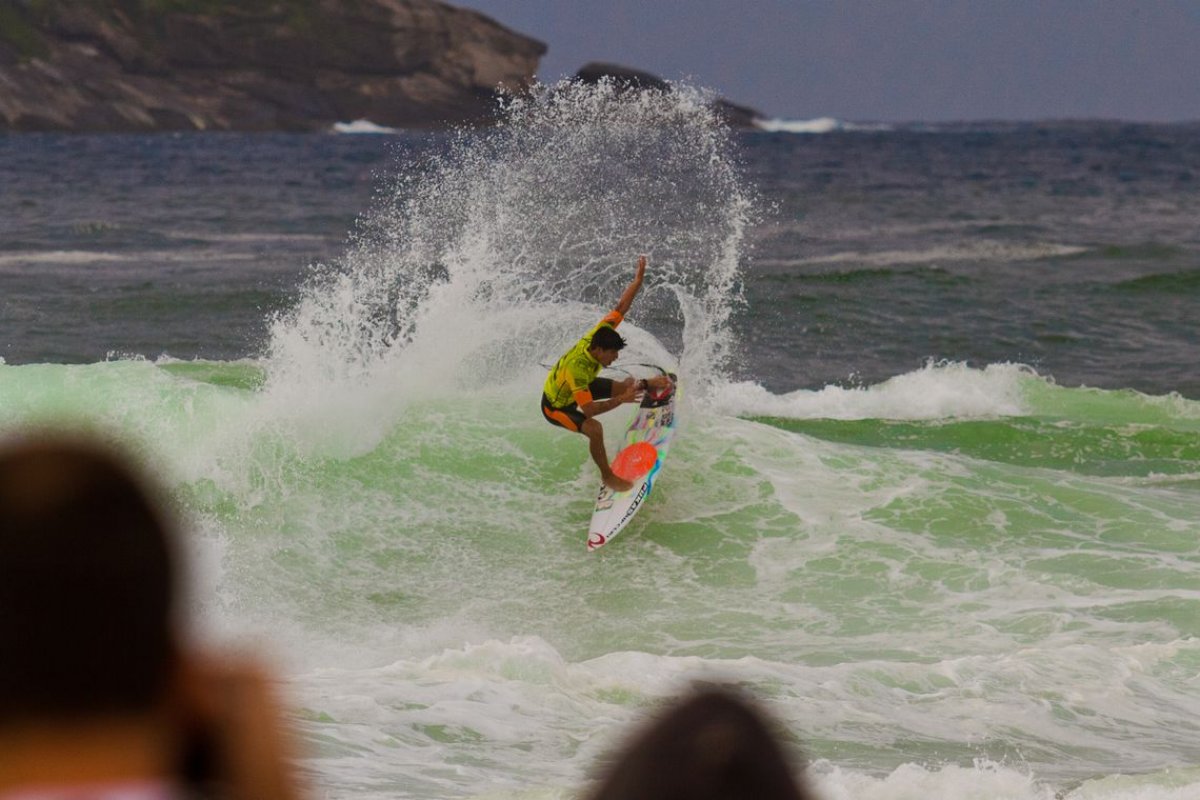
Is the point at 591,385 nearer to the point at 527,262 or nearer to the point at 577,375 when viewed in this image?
the point at 577,375

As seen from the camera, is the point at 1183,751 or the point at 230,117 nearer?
the point at 1183,751

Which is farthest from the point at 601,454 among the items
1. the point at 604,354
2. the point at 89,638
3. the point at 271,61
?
the point at 271,61

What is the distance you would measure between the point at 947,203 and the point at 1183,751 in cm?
3972

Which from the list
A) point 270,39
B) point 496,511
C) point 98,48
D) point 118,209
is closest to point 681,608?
point 496,511

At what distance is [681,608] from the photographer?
10.2m

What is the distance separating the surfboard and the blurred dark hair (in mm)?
10006

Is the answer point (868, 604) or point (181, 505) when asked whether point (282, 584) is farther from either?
point (868, 604)

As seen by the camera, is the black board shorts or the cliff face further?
the cliff face

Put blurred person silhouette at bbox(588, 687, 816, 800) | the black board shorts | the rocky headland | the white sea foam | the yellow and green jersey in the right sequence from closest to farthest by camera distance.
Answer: blurred person silhouette at bbox(588, 687, 816, 800) → the yellow and green jersey → the black board shorts → the rocky headland → the white sea foam

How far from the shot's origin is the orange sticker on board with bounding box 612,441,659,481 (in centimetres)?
1173

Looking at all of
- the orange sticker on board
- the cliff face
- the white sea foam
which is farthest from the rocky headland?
the orange sticker on board

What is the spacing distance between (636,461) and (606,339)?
58.8 inches

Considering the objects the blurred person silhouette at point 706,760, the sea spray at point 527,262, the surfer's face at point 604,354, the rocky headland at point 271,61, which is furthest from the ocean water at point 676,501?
the rocky headland at point 271,61

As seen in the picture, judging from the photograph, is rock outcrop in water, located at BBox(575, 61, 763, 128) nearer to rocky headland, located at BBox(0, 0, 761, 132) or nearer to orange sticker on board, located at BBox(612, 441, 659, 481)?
rocky headland, located at BBox(0, 0, 761, 132)
